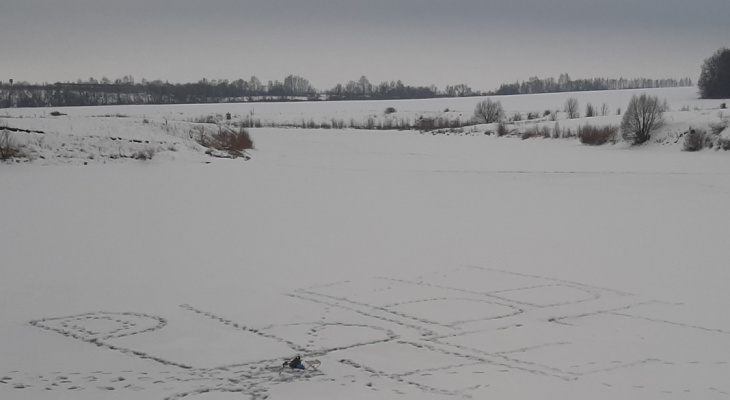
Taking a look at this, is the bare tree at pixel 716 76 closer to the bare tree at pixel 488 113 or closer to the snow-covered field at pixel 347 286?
the bare tree at pixel 488 113

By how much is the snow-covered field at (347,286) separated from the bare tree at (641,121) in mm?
19095

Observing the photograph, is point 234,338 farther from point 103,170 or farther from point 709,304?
point 103,170

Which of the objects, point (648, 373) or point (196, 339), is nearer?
point (648, 373)

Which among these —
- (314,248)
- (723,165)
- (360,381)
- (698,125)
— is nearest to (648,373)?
(360,381)

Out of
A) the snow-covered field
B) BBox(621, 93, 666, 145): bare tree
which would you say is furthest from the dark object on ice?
BBox(621, 93, 666, 145): bare tree

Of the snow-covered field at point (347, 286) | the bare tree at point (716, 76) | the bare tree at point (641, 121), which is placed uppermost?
the bare tree at point (716, 76)

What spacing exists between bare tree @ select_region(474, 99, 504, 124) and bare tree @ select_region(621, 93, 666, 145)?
2823cm

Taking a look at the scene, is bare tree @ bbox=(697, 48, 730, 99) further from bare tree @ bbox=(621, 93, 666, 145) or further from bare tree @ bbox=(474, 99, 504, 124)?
bare tree @ bbox=(621, 93, 666, 145)

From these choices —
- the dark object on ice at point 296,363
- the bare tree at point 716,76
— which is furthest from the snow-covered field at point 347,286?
the bare tree at point 716,76

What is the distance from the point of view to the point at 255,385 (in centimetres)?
608

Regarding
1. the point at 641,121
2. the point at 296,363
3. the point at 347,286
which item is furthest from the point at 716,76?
the point at 296,363

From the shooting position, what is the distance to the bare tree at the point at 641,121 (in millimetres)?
38281

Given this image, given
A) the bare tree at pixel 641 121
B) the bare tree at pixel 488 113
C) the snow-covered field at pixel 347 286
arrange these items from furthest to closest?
the bare tree at pixel 488 113 < the bare tree at pixel 641 121 < the snow-covered field at pixel 347 286

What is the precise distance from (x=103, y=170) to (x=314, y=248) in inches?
363
